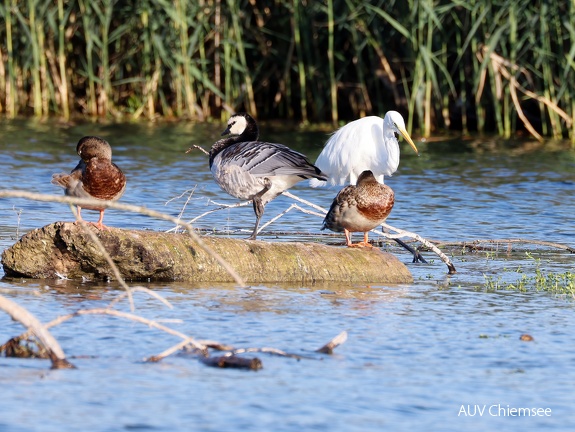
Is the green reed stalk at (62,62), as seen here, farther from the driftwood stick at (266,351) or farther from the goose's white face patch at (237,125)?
the driftwood stick at (266,351)

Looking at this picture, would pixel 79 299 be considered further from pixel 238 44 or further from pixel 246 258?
pixel 238 44

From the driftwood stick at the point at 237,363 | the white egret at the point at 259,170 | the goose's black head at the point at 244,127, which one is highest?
the goose's black head at the point at 244,127

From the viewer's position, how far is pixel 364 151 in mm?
9711

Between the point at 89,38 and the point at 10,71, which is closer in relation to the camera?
the point at 89,38

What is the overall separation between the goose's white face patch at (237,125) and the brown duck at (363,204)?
6.36ft

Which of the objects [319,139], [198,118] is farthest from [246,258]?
[198,118]

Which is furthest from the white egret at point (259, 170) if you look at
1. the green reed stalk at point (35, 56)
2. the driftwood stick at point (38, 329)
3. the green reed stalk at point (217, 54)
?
the green reed stalk at point (217, 54)

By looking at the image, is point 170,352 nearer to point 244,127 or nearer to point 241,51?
point 244,127

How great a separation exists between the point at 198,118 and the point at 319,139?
282 centimetres

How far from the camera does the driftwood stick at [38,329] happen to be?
4941 mm

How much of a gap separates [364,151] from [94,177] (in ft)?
9.32

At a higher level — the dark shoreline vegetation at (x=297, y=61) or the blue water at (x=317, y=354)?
the dark shoreline vegetation at (x=297, y=61)

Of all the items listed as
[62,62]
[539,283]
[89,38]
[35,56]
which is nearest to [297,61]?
[89,38]

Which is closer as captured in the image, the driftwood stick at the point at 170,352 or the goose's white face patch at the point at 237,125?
the driftwood stick at the point at 170,352
